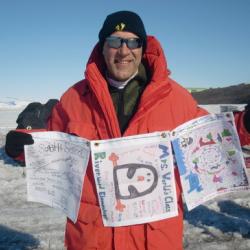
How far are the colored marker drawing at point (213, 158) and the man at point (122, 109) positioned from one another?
12 centimetres

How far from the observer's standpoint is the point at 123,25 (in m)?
2.66

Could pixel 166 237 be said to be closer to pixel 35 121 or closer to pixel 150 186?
pixel 150 186

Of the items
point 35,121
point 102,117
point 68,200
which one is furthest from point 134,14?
point 35,121

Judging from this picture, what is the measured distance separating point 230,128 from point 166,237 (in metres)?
0.92

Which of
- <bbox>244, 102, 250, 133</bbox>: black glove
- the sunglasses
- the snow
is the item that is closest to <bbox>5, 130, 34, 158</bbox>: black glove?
the sunglasses

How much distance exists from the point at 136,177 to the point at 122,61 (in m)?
0.88

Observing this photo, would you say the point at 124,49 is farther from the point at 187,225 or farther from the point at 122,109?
the point at 187,225

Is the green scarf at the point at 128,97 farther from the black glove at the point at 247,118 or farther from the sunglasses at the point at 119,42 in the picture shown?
the black glove at the point at 247,118

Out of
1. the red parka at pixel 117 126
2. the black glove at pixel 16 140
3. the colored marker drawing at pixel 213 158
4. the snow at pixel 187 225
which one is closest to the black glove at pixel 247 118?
the colored marker drawing at pixel 213 158

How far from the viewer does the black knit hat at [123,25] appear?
8.73 feet

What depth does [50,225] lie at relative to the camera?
5.38 meters

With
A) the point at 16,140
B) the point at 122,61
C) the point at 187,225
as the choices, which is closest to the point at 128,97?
the point at 122,61

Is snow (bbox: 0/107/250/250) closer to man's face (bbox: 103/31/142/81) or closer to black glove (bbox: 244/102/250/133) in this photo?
black glove (bbox: 244/102/250/133)

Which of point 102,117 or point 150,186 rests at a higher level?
point 102,117
